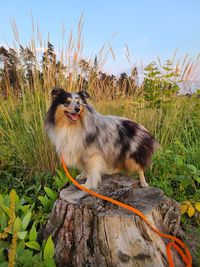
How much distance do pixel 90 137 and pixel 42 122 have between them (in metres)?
1.53

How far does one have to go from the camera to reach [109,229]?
223cm

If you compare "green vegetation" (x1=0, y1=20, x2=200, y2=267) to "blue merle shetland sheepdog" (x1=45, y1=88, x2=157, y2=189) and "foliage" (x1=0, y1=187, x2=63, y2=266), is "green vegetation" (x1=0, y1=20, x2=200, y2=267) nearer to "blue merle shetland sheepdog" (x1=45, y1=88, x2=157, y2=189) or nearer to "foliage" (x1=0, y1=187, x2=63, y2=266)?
"foliage" (x1=0, y1=187, x2=63, y2=266)

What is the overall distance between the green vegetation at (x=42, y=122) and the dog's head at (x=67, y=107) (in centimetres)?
90

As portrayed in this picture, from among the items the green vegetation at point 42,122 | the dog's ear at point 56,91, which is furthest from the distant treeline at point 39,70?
the dog's ear at point 56,91

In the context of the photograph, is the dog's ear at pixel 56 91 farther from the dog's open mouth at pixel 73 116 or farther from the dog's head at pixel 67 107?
the dog's open mouth at pixel 73 116

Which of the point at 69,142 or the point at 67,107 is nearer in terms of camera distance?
the point at 67,107

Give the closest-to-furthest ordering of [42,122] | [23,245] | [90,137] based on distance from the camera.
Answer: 1. [23,245]
2. [90,137]
3. [42,122]

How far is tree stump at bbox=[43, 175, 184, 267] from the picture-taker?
2197mm

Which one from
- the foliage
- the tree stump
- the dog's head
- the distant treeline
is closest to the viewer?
the foliage

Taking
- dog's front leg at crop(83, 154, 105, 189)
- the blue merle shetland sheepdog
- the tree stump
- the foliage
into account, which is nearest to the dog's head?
the blue merle shetland sheepdog

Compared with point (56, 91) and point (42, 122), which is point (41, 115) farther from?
point (56, 91)

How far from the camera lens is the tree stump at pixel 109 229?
2197 millimetres

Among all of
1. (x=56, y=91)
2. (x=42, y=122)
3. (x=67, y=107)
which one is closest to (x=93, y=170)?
(x=67, y=107)

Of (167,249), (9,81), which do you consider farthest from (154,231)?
(9,81)
